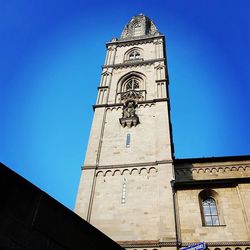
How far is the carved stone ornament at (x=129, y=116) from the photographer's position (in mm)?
20953

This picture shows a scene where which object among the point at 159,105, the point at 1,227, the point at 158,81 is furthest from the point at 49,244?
the point at 158,81

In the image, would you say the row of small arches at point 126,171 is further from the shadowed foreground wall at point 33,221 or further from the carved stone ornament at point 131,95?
the shadowed foreground wall at point 33,221

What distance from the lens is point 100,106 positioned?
23.2 meters

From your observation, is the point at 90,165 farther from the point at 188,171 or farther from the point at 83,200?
the point at 188,171

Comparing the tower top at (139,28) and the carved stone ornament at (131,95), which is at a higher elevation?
the tower top at (139,28)

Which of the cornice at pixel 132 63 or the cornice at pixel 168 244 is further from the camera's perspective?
the cornice at pixel 132 63

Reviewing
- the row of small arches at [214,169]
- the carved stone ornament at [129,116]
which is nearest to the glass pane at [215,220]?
the row of small arches at [214,169]

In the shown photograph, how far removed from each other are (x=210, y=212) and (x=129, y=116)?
915cm

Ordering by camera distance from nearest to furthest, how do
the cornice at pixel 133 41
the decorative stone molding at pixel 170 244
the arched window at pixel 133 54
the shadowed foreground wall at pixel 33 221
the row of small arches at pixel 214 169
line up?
1. the shadowed foreground wall at pixel 33 221
2. the decorative stone molding at pixel 170 244
3. the row of small arches at pixel 214 169
4. the arched window at pixel 133 54
5. the cornice at pixel 133 41

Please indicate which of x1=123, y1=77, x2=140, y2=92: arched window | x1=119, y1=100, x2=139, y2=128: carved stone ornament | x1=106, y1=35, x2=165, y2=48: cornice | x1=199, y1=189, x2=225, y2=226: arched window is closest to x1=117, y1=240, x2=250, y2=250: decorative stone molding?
x1=199, y1=189, x2=225, y2=226: arched window

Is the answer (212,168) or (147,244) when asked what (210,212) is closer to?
(147,244)

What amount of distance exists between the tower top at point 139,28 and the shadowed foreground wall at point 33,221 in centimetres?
3390

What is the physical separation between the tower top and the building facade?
50.0 ft

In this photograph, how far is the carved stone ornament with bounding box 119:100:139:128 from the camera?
68.7ft
